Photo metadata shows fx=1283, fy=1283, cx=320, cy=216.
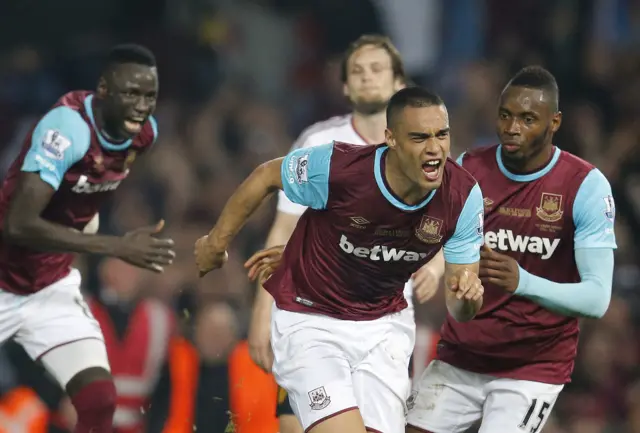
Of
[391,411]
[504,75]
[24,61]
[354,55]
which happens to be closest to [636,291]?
[504,75]

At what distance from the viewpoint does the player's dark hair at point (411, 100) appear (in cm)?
518

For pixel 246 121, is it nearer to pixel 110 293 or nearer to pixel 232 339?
pixel 110 293

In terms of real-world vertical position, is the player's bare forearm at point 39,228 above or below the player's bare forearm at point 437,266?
above

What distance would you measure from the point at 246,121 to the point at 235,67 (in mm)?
788

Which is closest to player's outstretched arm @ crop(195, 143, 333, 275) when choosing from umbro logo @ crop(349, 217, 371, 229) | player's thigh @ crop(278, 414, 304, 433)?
umbro logo @ crop(349, 217, 371, 229)

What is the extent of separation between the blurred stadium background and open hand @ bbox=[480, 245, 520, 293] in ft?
10.5

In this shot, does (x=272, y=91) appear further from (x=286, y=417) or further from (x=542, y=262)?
(x=542, y=262)

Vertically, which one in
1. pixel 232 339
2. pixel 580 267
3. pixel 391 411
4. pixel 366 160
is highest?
pixel 366 160

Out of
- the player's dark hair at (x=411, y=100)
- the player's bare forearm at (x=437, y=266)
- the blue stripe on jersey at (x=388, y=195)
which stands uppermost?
the player's dark hair at (x=411, y=100)

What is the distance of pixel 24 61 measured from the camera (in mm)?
11672

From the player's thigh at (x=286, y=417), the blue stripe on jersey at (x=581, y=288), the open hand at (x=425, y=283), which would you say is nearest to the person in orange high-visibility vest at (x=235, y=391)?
the player's thigh at (x=286, y=417)

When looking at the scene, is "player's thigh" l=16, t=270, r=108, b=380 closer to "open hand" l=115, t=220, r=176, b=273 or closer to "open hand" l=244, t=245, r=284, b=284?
"open hand" l=115, t=220, r=176, b=273

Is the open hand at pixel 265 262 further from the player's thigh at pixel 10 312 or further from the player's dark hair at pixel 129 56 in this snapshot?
the player's thigh at pixel 10 312

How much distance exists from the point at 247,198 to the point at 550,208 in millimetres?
1333
